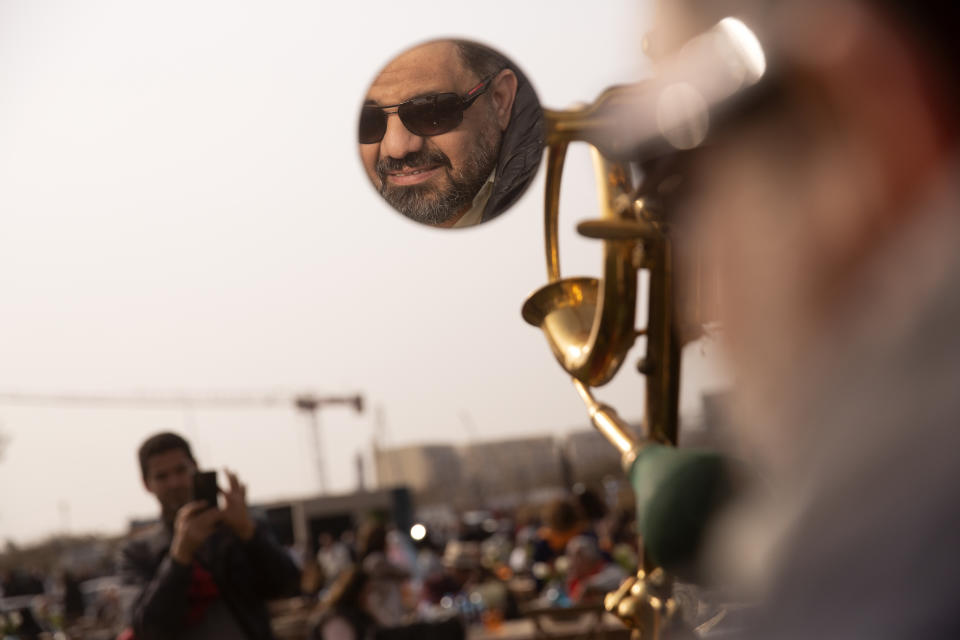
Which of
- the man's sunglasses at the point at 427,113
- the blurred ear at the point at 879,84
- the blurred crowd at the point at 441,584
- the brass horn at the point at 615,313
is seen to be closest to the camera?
the blurred ear at the point at 879,84

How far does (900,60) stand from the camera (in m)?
0.45

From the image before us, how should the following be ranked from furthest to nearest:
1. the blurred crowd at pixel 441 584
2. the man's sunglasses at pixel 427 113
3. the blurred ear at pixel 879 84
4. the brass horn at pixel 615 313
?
1. the blurred crowd at pixel 441 584
2. the brass horn at pixel 615 313
3. the man's sunglasses at pixel 427 113
4. the blurred ear at pixel 879 84

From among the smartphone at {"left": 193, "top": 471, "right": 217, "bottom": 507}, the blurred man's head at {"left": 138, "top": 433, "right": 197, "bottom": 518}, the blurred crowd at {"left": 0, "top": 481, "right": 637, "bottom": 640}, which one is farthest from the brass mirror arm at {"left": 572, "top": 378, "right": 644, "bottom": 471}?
the blurred crowd at {"left": 0, "top": 481, "right": 637, "bottom": 640}

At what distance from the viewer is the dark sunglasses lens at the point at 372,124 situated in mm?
905

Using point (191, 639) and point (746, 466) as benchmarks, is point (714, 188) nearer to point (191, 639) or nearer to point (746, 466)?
point (746, 466)

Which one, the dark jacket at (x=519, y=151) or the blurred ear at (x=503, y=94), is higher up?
the blurred ear at (x=503, y=94)

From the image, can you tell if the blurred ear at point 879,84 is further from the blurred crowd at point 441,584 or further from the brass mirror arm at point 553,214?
the blurred crowd at point 441,584

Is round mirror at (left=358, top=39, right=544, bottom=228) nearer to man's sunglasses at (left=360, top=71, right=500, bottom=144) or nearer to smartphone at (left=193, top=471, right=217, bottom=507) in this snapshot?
man's sunglasses at (left=360, top=71, right=500, bottom=144)

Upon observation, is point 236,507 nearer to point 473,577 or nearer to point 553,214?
point 553,214

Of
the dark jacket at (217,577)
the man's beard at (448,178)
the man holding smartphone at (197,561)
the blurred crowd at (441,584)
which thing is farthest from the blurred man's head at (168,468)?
the man's beard at (448,178)

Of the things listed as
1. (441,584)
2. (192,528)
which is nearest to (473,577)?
(441,584)

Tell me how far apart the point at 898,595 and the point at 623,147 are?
298mm

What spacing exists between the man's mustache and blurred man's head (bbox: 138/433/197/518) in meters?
1.83

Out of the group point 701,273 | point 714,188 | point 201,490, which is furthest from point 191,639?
point 714,188
